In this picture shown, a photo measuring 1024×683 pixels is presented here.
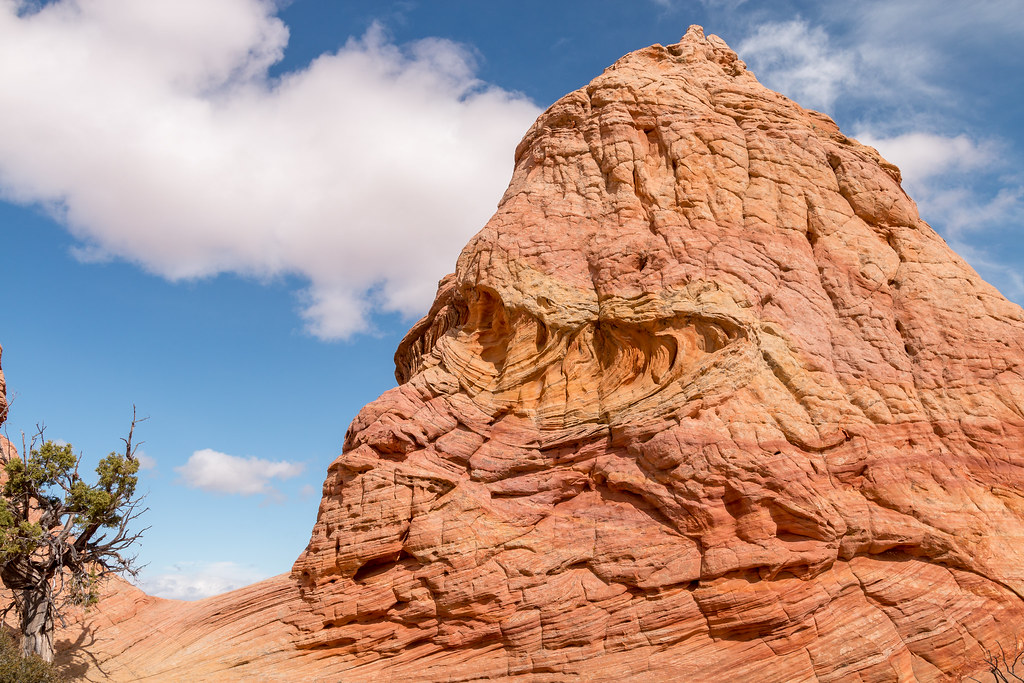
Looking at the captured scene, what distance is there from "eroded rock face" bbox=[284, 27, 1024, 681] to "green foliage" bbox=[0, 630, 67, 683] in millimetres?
6006

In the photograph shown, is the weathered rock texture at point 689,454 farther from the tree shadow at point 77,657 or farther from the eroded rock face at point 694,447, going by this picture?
the tree shadow at point 77,657

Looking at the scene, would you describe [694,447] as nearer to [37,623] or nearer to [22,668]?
[22,668]

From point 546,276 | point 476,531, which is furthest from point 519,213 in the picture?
point 476,531

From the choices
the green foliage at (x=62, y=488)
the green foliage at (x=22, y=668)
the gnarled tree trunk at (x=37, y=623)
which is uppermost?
the green foliage at (x=62, y=488)

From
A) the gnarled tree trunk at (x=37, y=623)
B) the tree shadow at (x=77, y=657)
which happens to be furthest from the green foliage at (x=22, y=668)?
the tree shadow at (x=77, y=657)

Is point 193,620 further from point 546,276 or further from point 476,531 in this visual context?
point 546,276

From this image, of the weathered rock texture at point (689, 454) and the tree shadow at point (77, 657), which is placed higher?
the weathered rock texture at point (689, 454)

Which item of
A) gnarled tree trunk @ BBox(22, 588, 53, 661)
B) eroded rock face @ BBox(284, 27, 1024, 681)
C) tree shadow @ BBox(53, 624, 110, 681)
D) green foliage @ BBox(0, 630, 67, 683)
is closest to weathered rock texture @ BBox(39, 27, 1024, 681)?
eroded rock face @ BBox(284, 27, 1024, 681)

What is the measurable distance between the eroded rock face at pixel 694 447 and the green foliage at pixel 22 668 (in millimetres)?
6006

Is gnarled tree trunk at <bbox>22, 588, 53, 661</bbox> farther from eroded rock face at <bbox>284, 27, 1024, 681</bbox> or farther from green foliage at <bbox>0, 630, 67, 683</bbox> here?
eroded rock face at <bbox>284, 27, 1024, 681</bbox>

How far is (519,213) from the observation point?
21.8m

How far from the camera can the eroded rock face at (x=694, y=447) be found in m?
15.4

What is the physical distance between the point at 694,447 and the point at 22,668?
15.2 meters

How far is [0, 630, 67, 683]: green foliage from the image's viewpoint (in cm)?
1711
